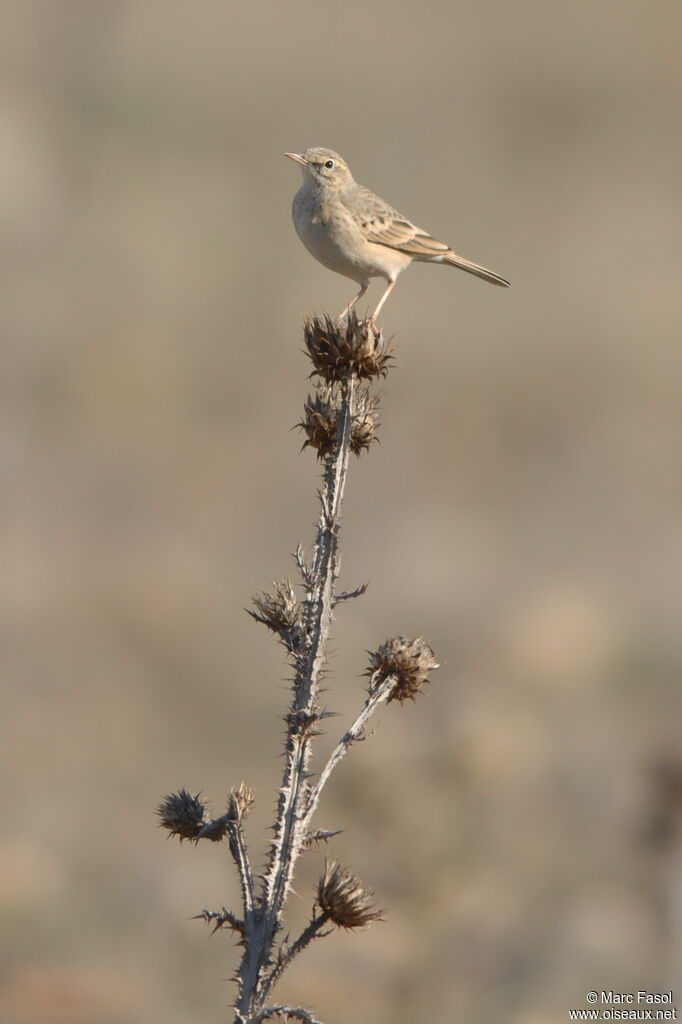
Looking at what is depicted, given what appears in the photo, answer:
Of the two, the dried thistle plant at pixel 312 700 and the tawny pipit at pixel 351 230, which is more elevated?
the tawny pipit at pixel 351 230

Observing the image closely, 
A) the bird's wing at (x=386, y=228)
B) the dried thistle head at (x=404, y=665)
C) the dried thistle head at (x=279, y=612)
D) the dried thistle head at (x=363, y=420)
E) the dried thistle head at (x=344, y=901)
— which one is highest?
the bird's wing at (x=386, y=228)

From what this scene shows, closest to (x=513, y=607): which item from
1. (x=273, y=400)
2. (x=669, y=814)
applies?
(x=273, y=400)

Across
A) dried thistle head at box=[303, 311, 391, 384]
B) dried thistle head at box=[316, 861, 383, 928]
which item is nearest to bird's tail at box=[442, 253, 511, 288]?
dried thistle head at box=[303, 311, 391, 384]

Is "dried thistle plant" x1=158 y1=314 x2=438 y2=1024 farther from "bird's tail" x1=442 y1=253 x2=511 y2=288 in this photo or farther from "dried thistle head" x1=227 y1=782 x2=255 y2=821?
"bird's tail" x1=442 y1=253 x2=511 y2=288

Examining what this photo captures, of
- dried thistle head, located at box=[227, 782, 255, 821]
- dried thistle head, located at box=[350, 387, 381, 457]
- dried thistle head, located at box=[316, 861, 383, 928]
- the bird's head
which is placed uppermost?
the bird's head

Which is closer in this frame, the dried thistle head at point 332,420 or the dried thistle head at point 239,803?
the dried thistle head at point 239,803

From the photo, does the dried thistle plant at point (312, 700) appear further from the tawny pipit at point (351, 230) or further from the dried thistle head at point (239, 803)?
the tawny pipit at point (351, 230)

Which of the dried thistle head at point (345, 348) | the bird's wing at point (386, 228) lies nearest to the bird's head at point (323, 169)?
the bird's wing at point (386, 228)

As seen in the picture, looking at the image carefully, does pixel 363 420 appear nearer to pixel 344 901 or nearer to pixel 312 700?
pixel 312 700
